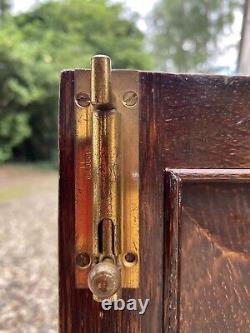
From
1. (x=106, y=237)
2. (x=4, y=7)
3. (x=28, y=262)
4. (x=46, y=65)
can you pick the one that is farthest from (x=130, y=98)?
(x=4, y=7)

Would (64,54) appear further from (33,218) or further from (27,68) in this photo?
(33,218)

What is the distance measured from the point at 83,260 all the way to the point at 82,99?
7.1 inches

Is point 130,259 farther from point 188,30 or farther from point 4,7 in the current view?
point 4,7

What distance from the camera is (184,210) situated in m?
0.49

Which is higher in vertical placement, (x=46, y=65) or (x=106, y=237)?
(x=46, y=65)

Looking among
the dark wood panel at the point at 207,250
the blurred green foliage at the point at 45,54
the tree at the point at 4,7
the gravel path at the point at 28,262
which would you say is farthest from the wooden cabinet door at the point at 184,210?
the tree at the point at 4,7

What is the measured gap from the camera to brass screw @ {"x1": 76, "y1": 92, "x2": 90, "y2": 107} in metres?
Result: 0.47

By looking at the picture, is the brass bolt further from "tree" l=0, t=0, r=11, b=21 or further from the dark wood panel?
"tree" l=0, t=0, r=11, b=21

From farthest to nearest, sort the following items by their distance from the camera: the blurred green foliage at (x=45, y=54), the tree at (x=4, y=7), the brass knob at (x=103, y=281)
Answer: the tree at (x=4, y=7) → the blurred green foliage at (x=45, y=54) → the brass knob at (x=103, y=281)

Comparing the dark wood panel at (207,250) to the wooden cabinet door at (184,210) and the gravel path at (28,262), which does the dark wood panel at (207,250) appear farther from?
the gravel path at (28,262)

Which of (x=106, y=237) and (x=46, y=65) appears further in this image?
(x=46, y=65)

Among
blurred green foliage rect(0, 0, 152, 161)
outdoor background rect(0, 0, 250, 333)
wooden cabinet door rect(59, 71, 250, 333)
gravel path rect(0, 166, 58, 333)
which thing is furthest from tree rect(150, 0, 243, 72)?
wooden cabinet door rect(59, 71, 250, 333)

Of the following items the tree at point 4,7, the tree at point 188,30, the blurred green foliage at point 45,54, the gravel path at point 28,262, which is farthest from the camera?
the tree at point 4,7

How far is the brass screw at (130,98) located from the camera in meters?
0.47
